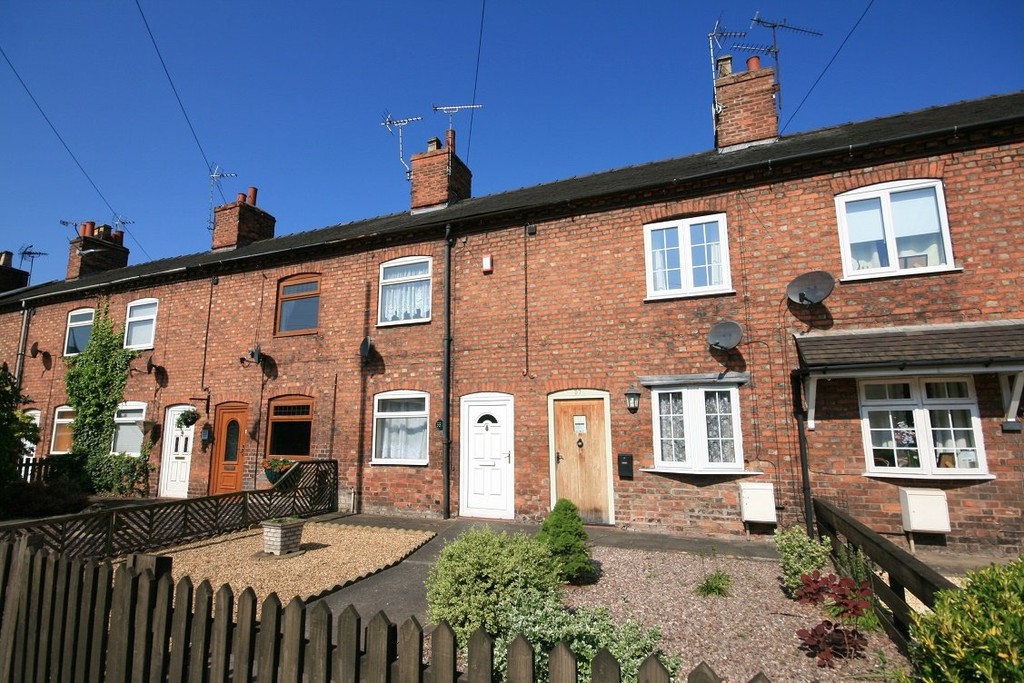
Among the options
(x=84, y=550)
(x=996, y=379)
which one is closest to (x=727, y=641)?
(x=996, y=379)

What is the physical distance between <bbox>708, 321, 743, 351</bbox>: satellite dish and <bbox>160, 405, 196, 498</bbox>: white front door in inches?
530

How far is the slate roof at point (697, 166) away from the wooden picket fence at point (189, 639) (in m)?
9.11

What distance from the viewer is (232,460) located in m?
13.4

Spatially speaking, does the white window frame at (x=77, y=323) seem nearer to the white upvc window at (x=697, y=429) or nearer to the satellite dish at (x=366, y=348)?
the satellite dish at (x=366, y=348)

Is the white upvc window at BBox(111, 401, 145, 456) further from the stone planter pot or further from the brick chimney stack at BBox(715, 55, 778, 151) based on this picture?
the brick chimney stack at BBox(715, 55, 778, 151)

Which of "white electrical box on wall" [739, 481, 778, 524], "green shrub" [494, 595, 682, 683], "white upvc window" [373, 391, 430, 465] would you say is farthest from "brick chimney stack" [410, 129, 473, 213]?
"green shrub" [494, 595, 682, 683]

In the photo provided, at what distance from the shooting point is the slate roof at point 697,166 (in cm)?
849

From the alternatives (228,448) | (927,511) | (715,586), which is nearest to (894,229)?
(927,511)

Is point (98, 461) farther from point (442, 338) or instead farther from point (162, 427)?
point (442, 338)

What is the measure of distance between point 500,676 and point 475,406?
7491 millimetres

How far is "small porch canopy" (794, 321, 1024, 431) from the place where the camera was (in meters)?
7.09

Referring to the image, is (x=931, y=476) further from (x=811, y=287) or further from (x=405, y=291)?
(x=405, y=291)

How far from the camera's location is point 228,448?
532 inches

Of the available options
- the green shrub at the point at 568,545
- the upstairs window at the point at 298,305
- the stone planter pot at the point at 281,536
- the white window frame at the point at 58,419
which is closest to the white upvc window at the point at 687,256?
the green shrub at the point at 568,545
